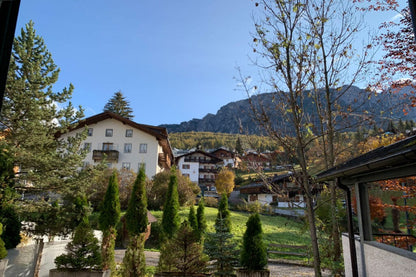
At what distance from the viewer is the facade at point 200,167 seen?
54031 millimetres

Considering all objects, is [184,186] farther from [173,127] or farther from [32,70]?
[173,127]

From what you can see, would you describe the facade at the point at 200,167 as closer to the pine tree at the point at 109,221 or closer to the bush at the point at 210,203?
the bush at the point at 210,203

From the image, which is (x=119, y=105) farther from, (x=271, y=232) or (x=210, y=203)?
(x=271, y=232)

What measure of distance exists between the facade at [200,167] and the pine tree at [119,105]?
1463cm

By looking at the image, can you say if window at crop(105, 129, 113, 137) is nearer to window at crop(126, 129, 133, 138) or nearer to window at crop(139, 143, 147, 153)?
window at crop(126, 129, 133, 138)

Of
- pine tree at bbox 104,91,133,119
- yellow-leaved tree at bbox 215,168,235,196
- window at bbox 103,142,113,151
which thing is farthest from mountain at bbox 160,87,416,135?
pine tree at bbox 104,91,133,119

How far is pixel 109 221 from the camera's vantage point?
1083cm

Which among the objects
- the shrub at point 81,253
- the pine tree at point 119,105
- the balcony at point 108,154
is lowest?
the shrub at point 81,253

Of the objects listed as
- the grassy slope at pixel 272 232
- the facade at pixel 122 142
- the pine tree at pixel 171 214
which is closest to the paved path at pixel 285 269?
the pine tree at pixel 171 214

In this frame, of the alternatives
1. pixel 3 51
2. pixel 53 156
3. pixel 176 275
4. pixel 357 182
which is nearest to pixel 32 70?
pixel 53 156

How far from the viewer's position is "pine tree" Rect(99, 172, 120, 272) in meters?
10.0

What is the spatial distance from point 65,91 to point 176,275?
729cm

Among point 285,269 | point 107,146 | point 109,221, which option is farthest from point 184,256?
point 107,146

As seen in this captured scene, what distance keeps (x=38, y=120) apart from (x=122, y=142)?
22773 millimetres
